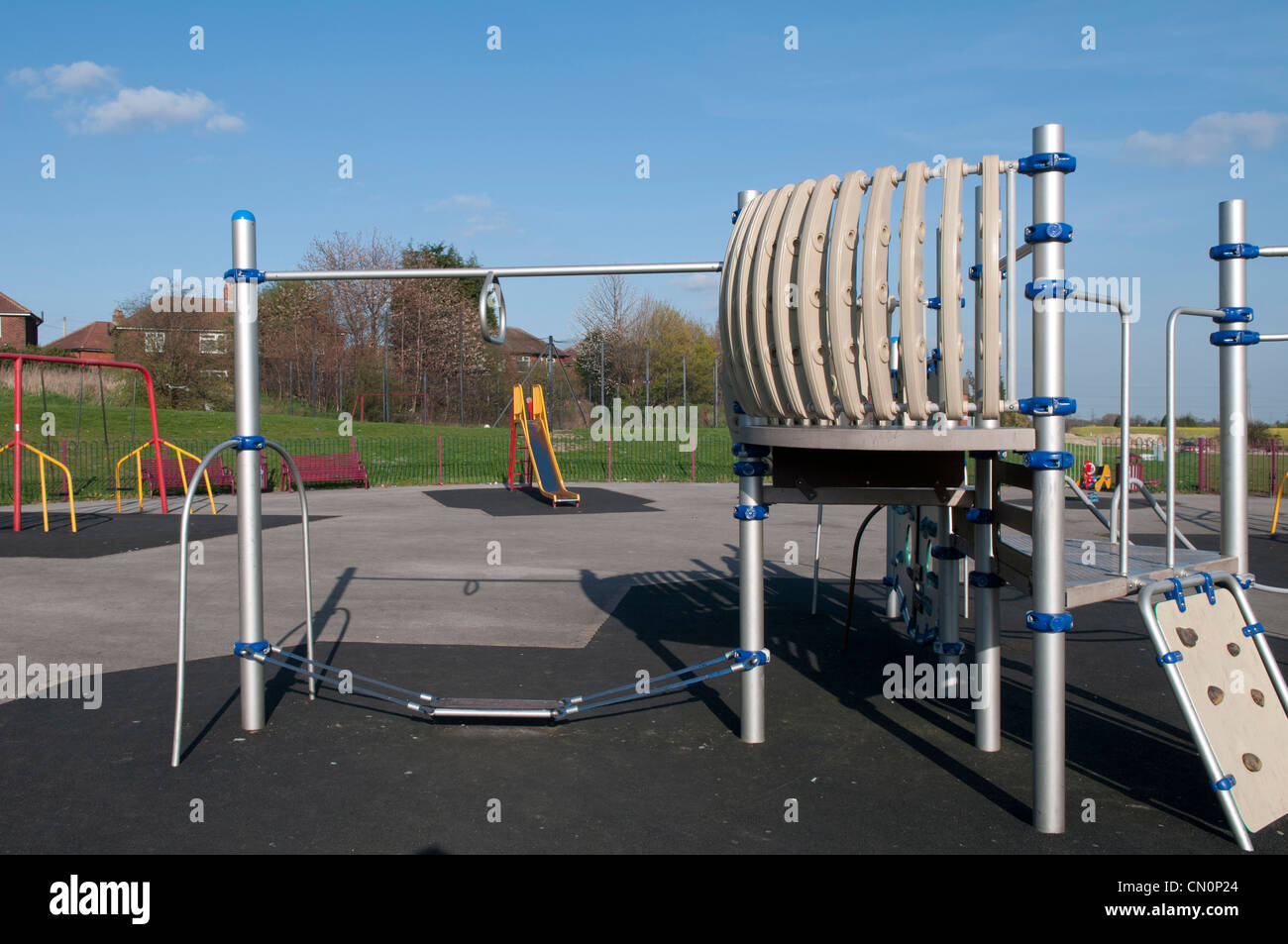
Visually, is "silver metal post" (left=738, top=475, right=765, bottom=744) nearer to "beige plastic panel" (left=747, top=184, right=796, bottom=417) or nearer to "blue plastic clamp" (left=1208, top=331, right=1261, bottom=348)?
"beige plastic panel" (left=747, top=184, right=796, bottom=417)

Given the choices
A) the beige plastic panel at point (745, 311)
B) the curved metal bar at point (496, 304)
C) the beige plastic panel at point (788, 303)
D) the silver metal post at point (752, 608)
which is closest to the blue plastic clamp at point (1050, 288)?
the beige plastic panel at point (788, 303)

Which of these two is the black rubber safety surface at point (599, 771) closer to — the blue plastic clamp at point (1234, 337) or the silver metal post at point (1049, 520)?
the silver metal post at point (1049, 520)

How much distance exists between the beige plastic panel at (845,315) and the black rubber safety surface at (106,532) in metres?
9.47

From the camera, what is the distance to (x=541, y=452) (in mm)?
20016

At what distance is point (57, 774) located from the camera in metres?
4.61

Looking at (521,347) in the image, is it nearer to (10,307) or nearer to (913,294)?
(10,307)

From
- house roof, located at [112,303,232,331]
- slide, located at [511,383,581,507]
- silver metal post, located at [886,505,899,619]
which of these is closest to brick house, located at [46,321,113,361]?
house roof, located at [112,303,232,331]

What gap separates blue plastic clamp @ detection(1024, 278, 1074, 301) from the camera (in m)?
3.99

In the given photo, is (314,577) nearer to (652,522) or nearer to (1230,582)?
(652,522)

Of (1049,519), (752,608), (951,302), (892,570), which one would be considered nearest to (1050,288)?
(951,302)

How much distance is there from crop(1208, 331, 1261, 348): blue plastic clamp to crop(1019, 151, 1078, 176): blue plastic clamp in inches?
57.6
